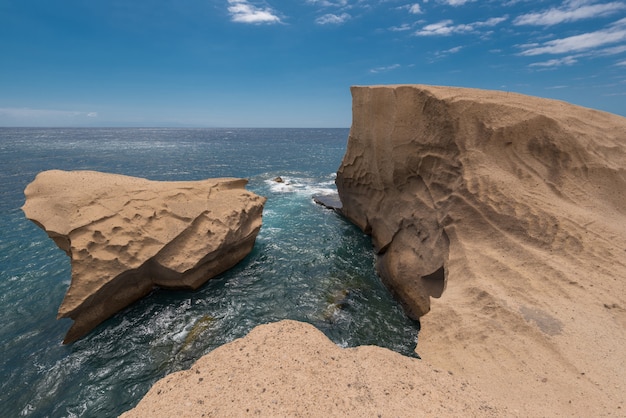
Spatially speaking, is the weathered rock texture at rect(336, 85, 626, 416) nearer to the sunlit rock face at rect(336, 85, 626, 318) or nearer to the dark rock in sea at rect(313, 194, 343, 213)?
the sunlit rock face at rect(336, 85, 626, 318)

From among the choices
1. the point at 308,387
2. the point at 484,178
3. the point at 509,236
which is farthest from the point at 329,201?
the point at 308,387

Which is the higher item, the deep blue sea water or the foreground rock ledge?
the foreground rock ledge

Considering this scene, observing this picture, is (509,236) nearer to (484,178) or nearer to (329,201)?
(484,178)

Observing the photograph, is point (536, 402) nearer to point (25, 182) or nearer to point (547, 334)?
point (547, 334)

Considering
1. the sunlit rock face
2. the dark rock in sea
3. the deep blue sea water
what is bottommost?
the deep blue sea water

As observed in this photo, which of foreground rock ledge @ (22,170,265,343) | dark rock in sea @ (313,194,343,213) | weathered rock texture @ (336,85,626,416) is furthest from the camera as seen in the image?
dark rock in sea @ (313,194,343,213)

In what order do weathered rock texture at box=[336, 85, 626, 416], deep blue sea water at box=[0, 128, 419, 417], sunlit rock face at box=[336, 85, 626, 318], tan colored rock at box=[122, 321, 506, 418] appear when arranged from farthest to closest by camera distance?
deep blue sea water at box=[0, 128, 419, 417] → sunlit rock face at box=[336, 85, 626, 318] → weathered rock texture at box=[336, 85, 626, 416] → tan colored rock at box=[122, 321, 506, 418]

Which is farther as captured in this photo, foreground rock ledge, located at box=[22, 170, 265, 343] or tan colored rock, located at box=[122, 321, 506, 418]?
foreground rock ledge, located at box=[22, 170, 265, 343]

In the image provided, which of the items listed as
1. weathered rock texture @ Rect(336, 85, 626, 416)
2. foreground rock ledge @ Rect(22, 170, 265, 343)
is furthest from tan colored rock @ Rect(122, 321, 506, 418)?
foreground rock ledge @ Rect(22, 170, 265, 343)
